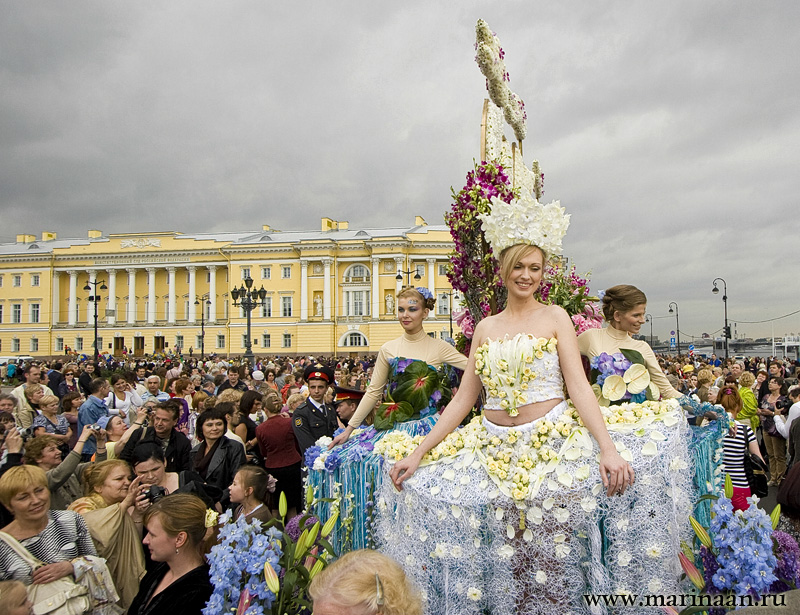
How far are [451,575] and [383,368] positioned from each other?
1525 mm

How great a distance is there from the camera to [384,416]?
379 cm

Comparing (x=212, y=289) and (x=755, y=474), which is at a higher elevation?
(x=212, y=289)

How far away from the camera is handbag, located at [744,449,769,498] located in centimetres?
556

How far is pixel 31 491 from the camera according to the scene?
2973 millimetres

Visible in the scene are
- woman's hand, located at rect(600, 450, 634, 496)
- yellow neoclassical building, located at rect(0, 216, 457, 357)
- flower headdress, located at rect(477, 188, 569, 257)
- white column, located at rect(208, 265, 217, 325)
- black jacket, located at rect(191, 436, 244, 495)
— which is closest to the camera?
woman's hand, located at rect(600, 450, 634, 496)

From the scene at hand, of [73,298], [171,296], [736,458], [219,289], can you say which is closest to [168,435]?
[736,458]

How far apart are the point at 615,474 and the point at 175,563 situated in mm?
1971

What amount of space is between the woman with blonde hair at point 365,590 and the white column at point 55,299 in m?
66.5

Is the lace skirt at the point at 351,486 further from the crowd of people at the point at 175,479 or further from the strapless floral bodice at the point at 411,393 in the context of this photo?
the strapless floral bodice at the point at 411,393

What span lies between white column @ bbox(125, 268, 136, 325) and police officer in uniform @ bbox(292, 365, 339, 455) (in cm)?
5742

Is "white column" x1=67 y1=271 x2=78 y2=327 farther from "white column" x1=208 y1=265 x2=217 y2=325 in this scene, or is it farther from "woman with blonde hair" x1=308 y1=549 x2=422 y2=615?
"woman with blonde hair" x1=308 y1=549 x2=422 y2=615

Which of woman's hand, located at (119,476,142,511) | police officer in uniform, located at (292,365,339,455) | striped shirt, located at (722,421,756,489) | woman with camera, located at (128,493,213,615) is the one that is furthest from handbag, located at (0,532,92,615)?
striped shirt, located at (722,421,756,489)

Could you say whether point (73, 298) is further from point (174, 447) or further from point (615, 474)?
point (615, 474)

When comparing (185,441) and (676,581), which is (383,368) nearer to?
(676,581)
